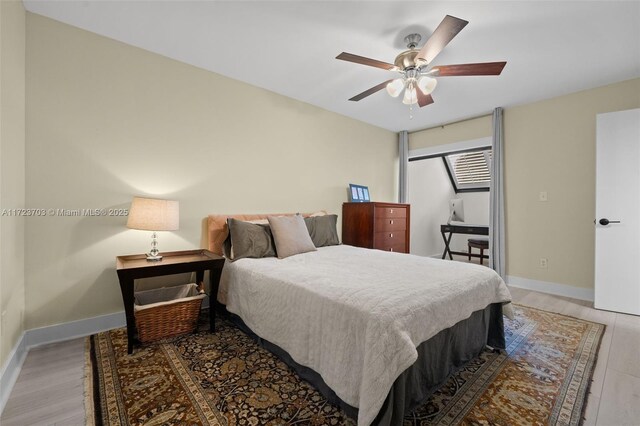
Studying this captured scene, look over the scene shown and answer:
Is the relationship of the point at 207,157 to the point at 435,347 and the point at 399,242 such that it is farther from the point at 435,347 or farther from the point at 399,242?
the point at 399,242

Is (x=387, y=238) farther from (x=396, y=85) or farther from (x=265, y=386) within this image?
(x=265, y=386)

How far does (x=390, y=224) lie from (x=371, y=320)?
2.79 meters

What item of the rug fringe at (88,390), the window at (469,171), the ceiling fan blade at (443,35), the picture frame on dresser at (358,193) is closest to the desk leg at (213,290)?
the rug fringe at (88,390)

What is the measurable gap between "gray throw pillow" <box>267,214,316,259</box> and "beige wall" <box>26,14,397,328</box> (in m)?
0.64

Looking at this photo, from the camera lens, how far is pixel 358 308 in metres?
1.27

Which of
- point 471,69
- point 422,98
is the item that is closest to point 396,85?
point 422,98

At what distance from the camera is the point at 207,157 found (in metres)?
2.79

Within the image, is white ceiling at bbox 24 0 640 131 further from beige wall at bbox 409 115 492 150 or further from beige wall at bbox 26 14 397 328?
beige wall at bbox 409 115 492 150

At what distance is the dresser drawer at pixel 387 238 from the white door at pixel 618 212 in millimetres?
2111

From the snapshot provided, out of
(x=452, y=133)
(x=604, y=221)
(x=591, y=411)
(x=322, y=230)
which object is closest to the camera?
(x=591, y=411)

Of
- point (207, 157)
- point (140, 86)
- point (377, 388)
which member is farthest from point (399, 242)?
point (140, 86)

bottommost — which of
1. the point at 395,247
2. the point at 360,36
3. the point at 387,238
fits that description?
the point at 395,247

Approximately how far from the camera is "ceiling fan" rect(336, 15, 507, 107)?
1.71 metres

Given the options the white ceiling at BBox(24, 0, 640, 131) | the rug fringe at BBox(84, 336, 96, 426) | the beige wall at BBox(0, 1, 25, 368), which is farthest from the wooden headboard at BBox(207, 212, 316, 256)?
the white ceiling at BBox(24, 0, 640, 131)
